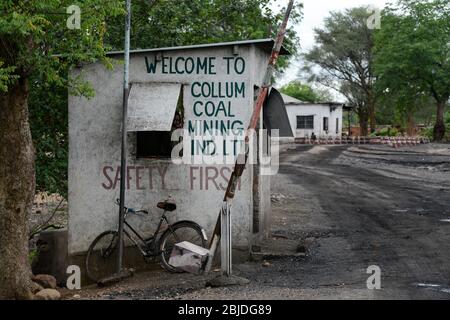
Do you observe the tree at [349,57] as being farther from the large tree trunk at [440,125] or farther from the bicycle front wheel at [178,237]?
the bicycle front wheel at [178,237]

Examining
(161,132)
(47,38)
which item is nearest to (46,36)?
(47,38)

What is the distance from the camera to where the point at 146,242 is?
1104 centimetres

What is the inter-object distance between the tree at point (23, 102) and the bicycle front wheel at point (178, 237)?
2.06 m

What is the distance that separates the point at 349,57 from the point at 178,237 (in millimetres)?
61604

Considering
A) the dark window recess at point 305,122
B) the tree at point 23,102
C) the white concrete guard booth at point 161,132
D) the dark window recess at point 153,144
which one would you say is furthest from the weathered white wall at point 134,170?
the dark window recess at point 305,122

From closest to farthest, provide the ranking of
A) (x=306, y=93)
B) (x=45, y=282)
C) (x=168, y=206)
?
(x=45, y=282) < (x=168, y=206) < (x=306, y=93)

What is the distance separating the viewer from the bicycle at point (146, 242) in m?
10.8

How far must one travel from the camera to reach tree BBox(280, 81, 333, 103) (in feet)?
289

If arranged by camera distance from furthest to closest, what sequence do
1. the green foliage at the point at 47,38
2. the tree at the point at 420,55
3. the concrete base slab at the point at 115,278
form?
the tree at the point at 420,55
the concrete base slab at the point at 115,278
the green foliage at the point at 47,38

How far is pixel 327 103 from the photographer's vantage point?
61438 millimetres

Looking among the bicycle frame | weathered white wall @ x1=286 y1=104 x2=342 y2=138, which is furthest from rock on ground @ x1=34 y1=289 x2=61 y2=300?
weathered white wall @ x1=286 y1=104 x2=342 y2=138

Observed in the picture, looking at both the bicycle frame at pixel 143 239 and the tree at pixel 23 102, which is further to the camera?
the bicycle frame at pixel 143 239

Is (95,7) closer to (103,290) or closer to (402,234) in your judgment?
(103,290)

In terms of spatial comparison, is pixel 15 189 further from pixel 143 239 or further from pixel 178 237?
pixel 178 237
